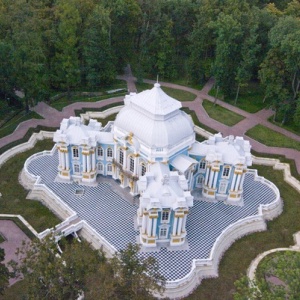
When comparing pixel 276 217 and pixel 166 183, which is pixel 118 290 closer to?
pixel 166 183

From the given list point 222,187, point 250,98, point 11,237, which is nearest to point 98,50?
point 250,98

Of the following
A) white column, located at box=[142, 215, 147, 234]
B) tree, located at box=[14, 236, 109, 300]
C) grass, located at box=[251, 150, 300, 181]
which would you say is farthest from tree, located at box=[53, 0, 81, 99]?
tree, located at box=[14, 236, 109, 300]

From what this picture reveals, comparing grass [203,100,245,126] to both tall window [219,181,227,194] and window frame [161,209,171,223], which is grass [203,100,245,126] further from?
window frame [161,209,171,223]

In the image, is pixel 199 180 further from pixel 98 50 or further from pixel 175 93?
pixel 98 50

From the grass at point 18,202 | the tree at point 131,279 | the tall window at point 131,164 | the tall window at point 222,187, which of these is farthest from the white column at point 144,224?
the tall window at point 222,187

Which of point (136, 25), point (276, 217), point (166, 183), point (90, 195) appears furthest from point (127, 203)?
point (136, 25)
